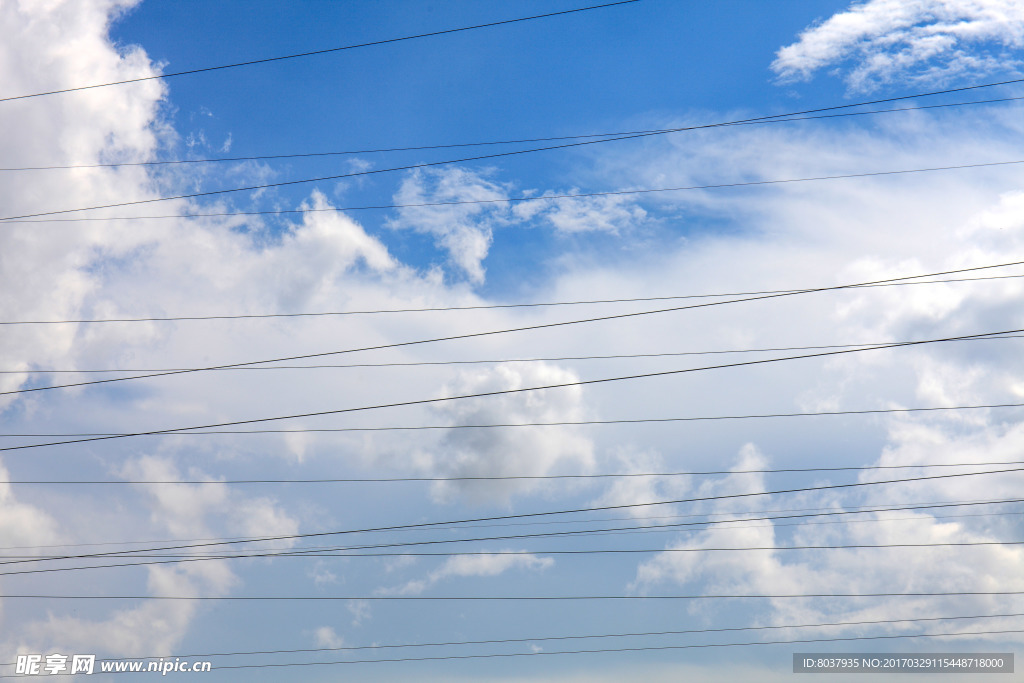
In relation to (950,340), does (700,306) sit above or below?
above

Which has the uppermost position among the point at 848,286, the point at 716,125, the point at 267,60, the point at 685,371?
the point at 267,60

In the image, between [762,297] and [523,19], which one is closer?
[762,297]

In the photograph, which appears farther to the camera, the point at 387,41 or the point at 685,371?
the point at 387,41

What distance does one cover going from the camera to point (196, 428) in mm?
31984

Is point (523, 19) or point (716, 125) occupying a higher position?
point (523, 19)

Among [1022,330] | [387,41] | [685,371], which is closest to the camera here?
[1022,330]

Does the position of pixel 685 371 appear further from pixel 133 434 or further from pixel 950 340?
pixel 133 434

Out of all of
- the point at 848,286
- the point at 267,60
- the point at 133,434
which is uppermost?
the point at 267,60

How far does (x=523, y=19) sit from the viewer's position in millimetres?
38375

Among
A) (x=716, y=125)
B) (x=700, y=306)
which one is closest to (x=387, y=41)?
(x=716, y=125)

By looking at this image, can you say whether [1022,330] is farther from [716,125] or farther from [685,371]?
[716,125]

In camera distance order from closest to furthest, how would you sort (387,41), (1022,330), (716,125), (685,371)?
(1022,330) → (685,371) → (716,125) → (387,41)

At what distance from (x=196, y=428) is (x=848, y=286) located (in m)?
23.8

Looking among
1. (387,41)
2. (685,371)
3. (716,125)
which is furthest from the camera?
(387,41)
